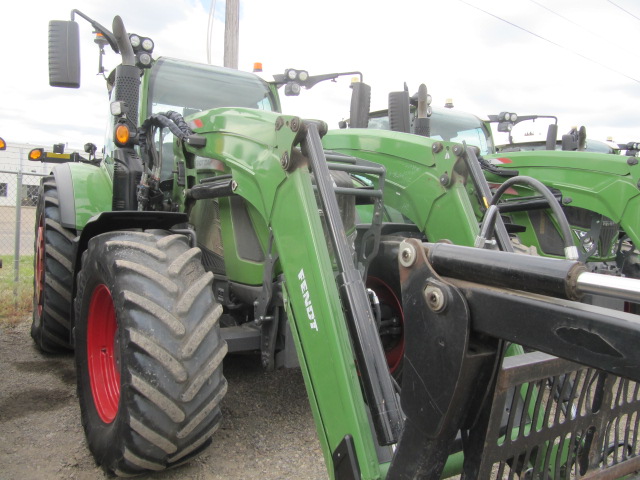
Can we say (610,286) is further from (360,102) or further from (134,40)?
(134,40)

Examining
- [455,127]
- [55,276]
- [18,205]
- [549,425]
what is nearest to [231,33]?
[455,127]

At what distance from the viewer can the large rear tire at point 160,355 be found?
2.34 meters

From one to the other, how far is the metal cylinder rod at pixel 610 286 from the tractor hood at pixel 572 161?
501 cm

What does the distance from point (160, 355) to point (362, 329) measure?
2.89 feet

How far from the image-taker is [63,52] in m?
3.19

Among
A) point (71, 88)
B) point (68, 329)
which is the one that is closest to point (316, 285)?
point (71, 88)

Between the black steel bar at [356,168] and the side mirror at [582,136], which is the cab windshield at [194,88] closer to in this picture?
the black steel bar at [356,168]

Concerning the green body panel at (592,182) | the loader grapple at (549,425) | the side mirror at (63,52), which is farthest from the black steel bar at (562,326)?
the green body panel at (592,182)

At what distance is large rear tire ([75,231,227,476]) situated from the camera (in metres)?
2.34

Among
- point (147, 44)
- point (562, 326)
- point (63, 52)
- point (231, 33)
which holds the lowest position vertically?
point (562, 326)

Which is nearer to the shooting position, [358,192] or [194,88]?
[358,192]

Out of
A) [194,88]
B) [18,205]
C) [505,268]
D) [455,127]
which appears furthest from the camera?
[455,127]

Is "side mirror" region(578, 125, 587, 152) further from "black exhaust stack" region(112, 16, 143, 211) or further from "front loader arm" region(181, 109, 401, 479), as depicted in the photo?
"black exhaust stack" region(112, 16, 143, 211)

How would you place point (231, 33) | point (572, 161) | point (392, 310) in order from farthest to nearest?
point (231, 33) → point (572, 161) → point (392, 310)
